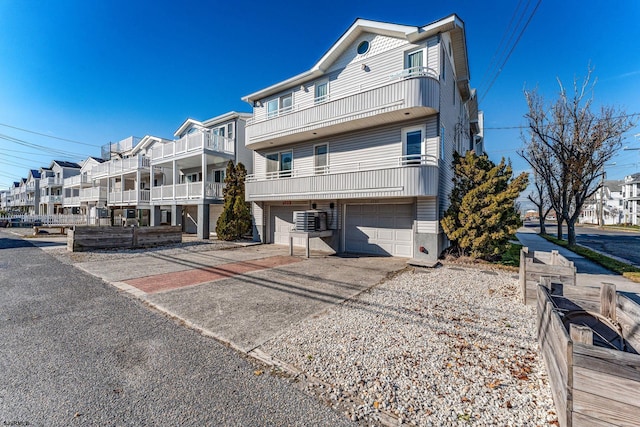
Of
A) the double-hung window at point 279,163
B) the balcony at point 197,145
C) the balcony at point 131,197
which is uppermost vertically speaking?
the balcony at point 197,145

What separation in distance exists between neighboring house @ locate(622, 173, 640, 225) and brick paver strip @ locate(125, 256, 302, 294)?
58435mm

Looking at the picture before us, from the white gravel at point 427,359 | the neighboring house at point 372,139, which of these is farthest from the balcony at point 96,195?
the white gravel at point 427,359

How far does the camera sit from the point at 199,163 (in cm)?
1989

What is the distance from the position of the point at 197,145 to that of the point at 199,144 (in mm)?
223

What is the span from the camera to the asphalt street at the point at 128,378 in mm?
2467

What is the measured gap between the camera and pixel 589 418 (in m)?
2.02

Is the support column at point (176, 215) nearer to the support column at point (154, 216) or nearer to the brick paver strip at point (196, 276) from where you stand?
the support column at point (154, 216)

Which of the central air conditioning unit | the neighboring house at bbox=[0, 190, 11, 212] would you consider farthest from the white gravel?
the neighboring house at bbox=[0, 190, 11, 212]

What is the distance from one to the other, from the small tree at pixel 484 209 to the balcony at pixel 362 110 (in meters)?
2.84

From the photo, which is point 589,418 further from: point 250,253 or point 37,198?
point 37,198

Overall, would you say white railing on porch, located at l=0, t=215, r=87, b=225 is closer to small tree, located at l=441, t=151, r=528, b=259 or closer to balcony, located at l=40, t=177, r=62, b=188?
balcony, located at l=40, t=177, r=62, b=188

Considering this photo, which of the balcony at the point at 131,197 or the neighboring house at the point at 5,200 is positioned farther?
the neighboring house at the point at 5,200

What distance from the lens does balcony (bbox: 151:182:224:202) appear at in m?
16.8

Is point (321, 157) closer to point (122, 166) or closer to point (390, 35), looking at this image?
point (390, 35)
